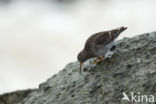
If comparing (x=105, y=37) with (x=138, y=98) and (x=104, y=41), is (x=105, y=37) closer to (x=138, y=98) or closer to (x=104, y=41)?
(x=104, y=41)

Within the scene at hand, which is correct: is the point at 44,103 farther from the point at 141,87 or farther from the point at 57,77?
the point at 141,87

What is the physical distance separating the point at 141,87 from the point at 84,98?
49.5 inches

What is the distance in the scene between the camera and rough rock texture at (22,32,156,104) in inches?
238

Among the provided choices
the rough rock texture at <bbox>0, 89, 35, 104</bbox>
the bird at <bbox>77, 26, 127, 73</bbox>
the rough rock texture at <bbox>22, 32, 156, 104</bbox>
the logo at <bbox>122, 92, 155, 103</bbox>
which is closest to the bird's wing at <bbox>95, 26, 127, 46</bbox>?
the bird at <bbox>77, 26, 127, 73</bbox>

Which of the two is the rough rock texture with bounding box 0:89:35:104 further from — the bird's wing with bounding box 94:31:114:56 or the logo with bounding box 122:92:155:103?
the logo with bounding box 122:92:155:103

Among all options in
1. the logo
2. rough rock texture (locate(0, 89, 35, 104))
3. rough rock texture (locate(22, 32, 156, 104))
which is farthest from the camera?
rough rock texture (locate(0, 89, 35, 104))

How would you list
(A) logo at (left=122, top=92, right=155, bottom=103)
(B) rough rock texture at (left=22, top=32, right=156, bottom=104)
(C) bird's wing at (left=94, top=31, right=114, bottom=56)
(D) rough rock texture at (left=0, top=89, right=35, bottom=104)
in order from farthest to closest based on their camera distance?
(D) rough rock texture at (left=0, top=89, right=35, bottom=104), (C) bird's wing at (left=94, top=31, right=114, bottom=56), (B) rough rock texture at (left=22, top=32, right=156, bottom=104), (A) logo at (left=122, top=92, right=155, bottom=103)

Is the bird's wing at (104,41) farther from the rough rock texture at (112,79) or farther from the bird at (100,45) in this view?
the rough rock texture at (112,79)

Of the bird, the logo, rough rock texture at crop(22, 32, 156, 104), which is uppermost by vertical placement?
the bird

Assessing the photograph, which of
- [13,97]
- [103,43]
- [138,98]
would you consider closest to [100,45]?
[103,43]

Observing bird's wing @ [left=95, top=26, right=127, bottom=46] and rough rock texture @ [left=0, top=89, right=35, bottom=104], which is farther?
rough rock texture @ [left=0, top=89, right=35, bottom=104]

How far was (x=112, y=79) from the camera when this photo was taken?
21.4 ft

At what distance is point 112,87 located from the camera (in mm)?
6316

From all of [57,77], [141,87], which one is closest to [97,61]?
[57,77]
